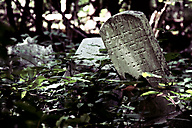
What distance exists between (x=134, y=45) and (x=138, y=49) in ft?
0.16

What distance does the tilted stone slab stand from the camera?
1793 mm

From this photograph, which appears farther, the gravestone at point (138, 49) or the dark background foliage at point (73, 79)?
the gravestone at point (138, 49)

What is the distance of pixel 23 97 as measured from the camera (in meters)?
1.37

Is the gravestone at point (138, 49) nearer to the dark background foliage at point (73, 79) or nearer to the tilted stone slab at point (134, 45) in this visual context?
the tilted stone slab at point (134, 45)

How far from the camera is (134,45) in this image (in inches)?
72.1

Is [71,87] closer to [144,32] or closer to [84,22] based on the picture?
[144,32]

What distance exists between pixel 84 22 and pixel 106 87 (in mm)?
5857

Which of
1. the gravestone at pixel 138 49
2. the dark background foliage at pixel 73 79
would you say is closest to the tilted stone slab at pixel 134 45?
the gravestone at pixel 138 49

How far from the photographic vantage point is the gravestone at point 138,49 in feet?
5.88

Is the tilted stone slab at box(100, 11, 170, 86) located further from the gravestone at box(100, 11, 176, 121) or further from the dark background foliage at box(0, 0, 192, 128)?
the dark background foliage at box(0, 0, 192, 128)

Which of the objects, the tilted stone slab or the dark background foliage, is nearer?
the dark background foliage

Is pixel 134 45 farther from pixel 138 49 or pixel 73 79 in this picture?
pixel 73 79

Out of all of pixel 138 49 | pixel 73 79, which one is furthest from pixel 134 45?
pixel 73 79

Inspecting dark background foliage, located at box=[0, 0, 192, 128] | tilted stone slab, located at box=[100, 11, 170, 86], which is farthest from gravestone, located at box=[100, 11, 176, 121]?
dark background foliage, located at box=[0, 0, 192, 128]
